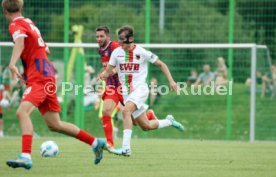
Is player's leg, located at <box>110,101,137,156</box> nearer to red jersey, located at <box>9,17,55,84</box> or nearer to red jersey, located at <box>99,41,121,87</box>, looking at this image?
red jersey, located at <box>99,41,121,87</box>

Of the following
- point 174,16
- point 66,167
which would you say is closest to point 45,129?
point 174,16

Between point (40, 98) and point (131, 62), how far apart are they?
3126 mm

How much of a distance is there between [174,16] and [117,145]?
6.01 m

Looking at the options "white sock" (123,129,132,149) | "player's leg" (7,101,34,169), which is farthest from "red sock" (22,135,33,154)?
"white sock" (123,129,132,149)

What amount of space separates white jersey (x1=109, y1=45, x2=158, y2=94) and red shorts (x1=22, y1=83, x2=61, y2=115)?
272 cm

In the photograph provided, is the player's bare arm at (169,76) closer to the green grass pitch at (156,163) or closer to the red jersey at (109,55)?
the red jersey at (109,55)

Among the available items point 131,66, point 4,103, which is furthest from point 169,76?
point 4,103

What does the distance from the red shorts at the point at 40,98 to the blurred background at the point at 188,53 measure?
364 inches

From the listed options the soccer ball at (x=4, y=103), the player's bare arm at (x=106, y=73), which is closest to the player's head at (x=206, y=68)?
the soccer ball at (x=4, y=103)

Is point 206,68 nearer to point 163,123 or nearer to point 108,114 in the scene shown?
point 163,123

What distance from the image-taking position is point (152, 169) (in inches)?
371

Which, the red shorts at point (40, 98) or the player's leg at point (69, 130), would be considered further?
the player's leg at point (69, 130)

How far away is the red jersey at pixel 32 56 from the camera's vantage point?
922cm

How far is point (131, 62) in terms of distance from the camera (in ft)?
39.4
